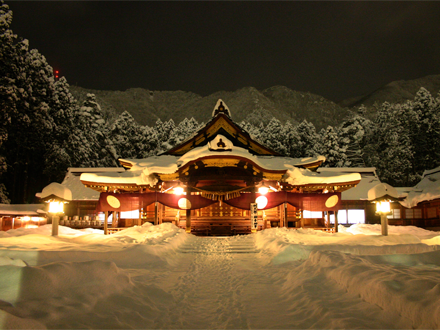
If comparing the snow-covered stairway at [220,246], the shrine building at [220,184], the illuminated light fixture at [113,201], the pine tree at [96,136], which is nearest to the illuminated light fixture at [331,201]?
the shrine building at [220,184]

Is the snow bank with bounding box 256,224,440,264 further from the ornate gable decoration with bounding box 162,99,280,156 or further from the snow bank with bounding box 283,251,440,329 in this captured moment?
the ornate gable decoration with bounding box 162,99,280,156

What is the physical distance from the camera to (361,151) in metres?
42.8

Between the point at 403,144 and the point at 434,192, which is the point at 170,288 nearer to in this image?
the point at 434,192

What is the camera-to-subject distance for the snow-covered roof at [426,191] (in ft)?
79.5

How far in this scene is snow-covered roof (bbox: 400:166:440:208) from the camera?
79.5 ft

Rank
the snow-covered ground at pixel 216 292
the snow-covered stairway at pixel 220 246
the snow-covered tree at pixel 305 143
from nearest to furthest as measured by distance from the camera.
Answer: the snow-covered ground at pixel 216 292, the snow-covered stairway at pixel 220 246, the snow-covered tree at pixel 305 143

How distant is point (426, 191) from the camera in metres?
25.1

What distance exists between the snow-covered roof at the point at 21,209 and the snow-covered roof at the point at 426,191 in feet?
104

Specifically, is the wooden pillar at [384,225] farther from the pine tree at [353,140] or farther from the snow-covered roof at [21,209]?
the pine tree at [353,140]

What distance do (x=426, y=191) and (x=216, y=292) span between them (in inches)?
1006

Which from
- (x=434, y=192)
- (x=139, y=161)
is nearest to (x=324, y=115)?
(x=434, y=192)

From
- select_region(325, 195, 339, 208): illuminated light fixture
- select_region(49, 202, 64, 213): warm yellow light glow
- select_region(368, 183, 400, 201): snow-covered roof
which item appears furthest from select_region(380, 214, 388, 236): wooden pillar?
select_region(49, 202, 64, 213): warm yellow light glow

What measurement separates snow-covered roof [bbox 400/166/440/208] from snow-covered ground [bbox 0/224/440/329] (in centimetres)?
1895

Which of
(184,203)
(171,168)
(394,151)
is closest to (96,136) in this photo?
(171,168)
